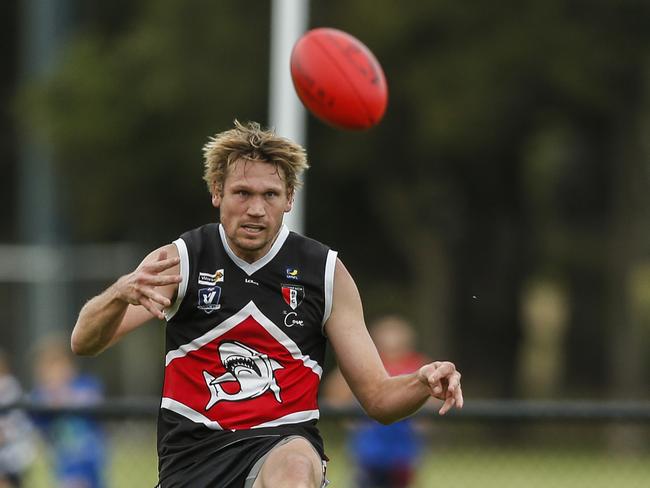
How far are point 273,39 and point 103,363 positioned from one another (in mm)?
7771

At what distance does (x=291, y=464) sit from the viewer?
18.3ft

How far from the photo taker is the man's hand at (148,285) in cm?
538

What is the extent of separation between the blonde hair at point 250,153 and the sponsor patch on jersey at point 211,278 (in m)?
0.31

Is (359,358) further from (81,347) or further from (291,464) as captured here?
(81,347)

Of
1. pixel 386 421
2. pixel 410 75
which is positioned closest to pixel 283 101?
pixel 410 75

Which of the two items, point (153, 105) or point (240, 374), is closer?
point (240, 374)

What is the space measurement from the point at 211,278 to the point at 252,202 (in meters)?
0.34

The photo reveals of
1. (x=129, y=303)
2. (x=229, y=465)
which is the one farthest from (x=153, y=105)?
(x=129, y=303)

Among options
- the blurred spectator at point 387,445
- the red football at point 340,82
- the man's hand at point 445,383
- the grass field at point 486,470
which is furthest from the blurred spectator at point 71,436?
the man's hand at point 445,383

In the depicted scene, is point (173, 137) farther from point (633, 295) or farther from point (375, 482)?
point (375, 482)

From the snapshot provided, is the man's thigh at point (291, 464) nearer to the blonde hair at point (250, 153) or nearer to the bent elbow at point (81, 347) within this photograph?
the bent elbow at point (81, 347)

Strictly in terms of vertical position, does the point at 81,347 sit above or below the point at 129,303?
below

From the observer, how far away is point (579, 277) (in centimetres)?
2939

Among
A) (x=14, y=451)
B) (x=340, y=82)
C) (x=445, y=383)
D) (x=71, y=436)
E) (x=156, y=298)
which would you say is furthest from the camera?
(x=71, y=436)
